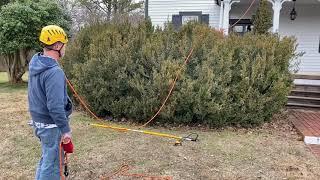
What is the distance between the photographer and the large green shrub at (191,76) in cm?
689

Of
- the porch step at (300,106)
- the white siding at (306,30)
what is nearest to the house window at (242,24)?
the white siding at (306,30)

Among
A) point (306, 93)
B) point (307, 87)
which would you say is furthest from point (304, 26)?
point (306, 93)

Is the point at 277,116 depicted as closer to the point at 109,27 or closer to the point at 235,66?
the point at 235,66

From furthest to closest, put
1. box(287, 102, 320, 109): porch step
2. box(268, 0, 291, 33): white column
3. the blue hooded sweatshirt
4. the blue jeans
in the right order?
box(268, 0, 291, 33): white column < box(287, 102, 320, 109): porch step < the blue jeans < the blue hooded sweatshirt

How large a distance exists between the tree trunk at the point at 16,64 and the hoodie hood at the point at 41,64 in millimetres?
10512

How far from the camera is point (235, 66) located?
717 cm

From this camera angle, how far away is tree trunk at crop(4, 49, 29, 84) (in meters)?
13.4

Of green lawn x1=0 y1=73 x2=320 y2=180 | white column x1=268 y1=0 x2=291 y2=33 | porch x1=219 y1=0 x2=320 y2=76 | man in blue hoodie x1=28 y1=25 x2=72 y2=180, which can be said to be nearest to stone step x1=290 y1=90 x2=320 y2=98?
green lawn x1=0 y1=73 x2=320 y2=180

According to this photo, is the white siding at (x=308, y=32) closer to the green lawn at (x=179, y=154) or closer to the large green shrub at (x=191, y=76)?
the large green shrub at (x=191, y=76)

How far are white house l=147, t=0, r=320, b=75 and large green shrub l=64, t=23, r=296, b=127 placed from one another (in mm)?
5571

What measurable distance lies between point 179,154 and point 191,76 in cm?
195

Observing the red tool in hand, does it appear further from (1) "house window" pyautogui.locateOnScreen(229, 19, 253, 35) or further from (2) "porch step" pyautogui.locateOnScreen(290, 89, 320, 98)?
(1) "house window" pyautogui.locateOnScreen(229, 19, 253, 35)

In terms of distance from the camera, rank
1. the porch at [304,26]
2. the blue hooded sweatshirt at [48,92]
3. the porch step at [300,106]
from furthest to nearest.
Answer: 1. the porch at [304,26]
2. the porch step at [300,106]
3. the blue hooded sweatshirt at [48,92]

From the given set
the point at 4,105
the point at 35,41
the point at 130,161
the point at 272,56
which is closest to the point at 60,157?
the point at 130,161
